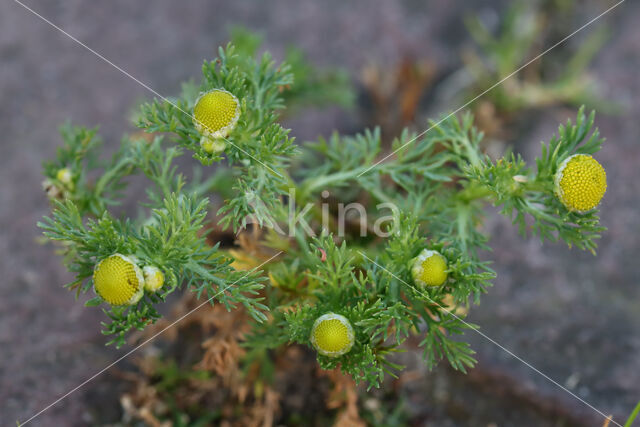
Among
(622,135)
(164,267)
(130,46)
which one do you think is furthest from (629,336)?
(130,46)

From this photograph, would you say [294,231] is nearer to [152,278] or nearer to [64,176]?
[152,278]

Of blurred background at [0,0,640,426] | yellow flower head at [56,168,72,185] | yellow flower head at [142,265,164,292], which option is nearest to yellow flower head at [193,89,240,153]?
yellow flower head at [142,265,164,292]

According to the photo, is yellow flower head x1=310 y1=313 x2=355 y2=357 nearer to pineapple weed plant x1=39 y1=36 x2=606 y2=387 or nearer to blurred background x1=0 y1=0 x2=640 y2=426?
pineapple weed plant x1=39 y1=36 x2=606 y2=387

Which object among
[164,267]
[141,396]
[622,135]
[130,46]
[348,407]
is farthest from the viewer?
[130,46]

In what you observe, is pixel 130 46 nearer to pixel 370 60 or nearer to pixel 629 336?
pixel 370 60

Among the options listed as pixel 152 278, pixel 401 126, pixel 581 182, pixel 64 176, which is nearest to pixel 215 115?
pixel 152 278

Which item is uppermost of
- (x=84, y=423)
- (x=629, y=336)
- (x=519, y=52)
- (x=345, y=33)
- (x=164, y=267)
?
(x=345, y=33)
